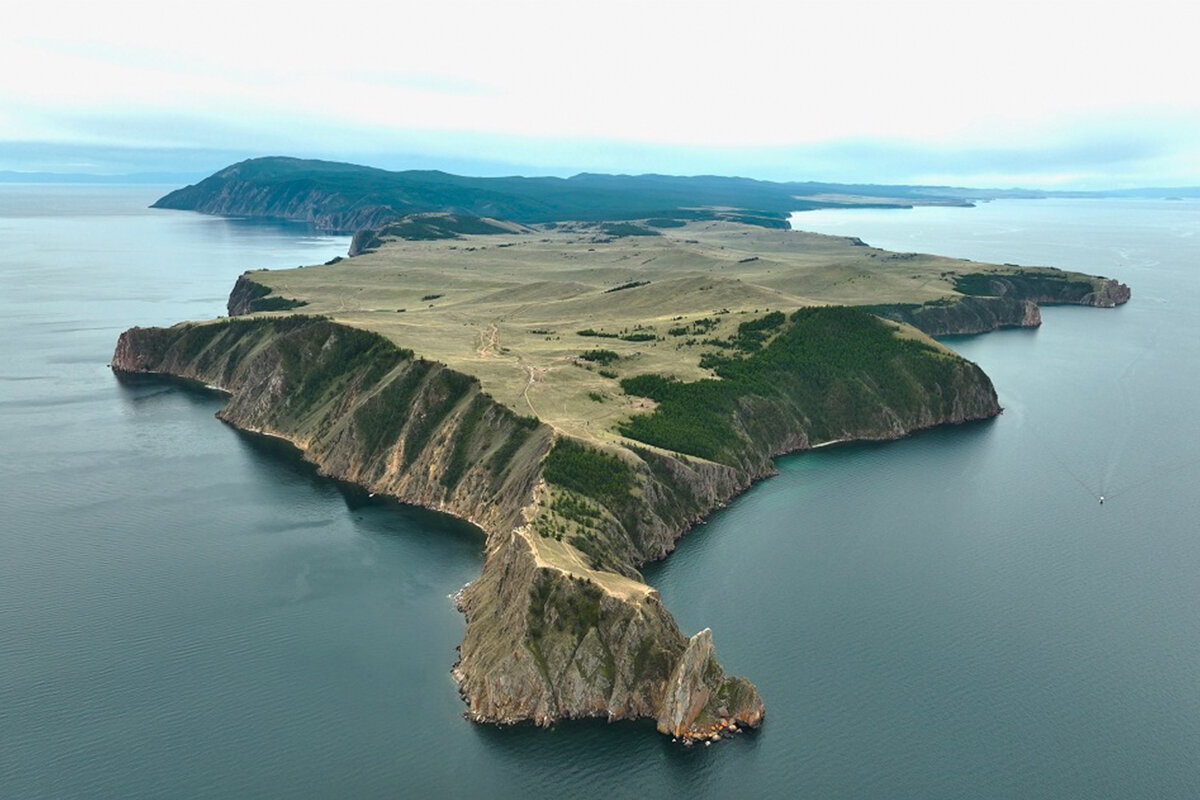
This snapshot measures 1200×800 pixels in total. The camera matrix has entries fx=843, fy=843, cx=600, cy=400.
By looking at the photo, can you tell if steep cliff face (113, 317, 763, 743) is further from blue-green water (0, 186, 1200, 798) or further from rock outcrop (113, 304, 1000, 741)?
blue-green water (0, 186, 1200, 798)

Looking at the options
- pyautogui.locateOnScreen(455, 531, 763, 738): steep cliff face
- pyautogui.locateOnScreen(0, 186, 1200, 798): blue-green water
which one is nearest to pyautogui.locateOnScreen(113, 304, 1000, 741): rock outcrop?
pyautogui.locateOnScreen(455, 531, 763, 738): steep cliff face

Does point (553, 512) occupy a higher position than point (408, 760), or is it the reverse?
point (553, 512)

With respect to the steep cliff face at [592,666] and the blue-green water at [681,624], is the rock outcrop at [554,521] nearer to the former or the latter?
the steep cliff face at [592,666]

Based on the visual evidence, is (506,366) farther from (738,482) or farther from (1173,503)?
(1173,503)

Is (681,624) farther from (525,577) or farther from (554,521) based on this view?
(554,521)

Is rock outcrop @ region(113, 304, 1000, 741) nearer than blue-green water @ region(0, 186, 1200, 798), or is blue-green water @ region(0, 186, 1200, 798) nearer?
blue-green water @ region(0, 186, 1200, 798)

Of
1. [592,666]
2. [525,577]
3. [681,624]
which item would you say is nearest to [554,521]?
[525,577]

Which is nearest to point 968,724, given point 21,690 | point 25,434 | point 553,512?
point 553,512

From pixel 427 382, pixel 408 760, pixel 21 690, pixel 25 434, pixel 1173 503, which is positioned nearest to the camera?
pixel 408 760
